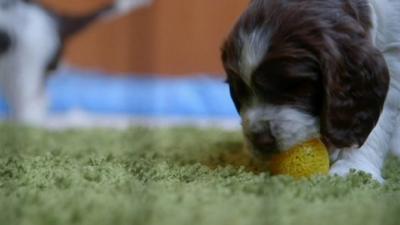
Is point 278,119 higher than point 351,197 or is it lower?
higher

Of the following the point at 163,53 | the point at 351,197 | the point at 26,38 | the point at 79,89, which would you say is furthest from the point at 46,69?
the point at 351,197

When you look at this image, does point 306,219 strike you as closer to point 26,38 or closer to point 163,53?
point 26,38

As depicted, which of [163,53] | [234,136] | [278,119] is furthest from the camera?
[163,53]

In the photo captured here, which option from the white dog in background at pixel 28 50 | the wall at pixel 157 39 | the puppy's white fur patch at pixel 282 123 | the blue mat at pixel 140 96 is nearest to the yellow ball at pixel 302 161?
the puppy's white fur patch at pixel 282 123

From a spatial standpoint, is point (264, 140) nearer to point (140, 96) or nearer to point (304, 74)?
point (304, 74)

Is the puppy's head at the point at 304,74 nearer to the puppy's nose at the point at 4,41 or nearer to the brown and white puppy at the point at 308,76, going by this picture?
the brown and white puppy at the point at 308,76

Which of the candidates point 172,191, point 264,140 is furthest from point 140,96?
point 172,191

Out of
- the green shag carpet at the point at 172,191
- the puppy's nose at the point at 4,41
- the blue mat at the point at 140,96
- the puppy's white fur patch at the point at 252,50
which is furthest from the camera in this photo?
the blue mat at the point at 140,96
